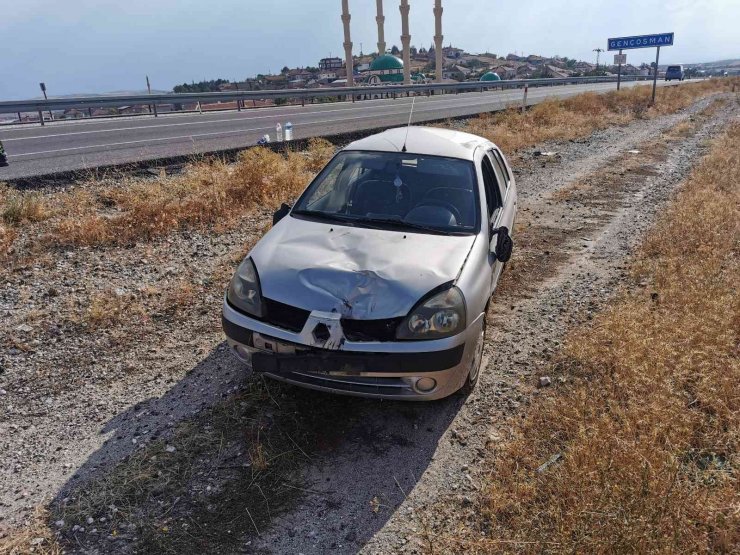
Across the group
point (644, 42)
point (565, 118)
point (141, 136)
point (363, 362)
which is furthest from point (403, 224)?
point (644, 42)

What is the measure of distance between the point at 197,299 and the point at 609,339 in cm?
387

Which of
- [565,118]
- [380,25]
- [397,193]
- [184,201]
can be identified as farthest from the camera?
[380,25]

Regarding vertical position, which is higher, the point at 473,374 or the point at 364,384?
Result: the point at 364,384

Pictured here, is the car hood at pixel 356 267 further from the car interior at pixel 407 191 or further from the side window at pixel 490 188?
the side window at pixel 490 188

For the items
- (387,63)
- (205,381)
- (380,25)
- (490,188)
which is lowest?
(205,381)

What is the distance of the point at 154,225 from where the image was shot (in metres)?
6.67

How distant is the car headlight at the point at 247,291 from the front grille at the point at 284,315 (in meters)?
0.06

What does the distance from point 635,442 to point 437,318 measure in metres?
1.38

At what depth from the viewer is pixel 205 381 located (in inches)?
152

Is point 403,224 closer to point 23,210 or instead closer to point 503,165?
point 503,165

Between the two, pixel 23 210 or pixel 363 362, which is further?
pixel 23 210

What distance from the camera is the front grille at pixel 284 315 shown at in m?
3.09

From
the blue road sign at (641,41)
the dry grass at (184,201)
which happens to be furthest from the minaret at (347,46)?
the dry grass at (184,201)

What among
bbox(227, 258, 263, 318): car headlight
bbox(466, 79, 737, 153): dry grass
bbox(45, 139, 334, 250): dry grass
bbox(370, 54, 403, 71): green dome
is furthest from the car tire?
bbox(370, 54, 403, 71): green dome
